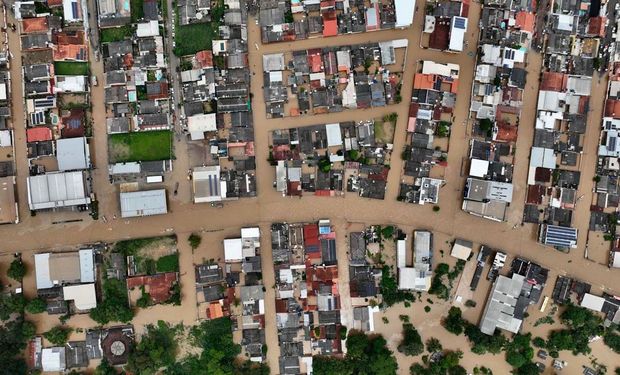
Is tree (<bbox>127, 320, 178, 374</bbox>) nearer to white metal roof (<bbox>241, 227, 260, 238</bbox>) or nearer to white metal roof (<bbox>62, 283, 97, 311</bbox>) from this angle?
white metal roof (<bbox>62, 283, 97, 311</bbox>)

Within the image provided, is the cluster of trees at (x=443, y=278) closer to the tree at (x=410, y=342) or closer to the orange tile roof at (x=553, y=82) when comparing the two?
the tree at (x=410, y=342)

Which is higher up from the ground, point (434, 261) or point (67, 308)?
point (434, 261)

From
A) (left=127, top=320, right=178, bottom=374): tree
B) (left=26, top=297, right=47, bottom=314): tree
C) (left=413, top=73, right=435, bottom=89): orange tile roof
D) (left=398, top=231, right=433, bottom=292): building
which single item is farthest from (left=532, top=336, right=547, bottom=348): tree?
(left=26, top=297, right=47, bottom=314): tree

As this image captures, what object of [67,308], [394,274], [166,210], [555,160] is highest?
[555,160]

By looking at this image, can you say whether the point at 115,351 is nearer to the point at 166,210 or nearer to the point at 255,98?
the point at 166,210

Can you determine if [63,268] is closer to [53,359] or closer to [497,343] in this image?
[53,359]

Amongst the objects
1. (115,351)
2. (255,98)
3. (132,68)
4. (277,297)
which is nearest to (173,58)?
(132,68)
